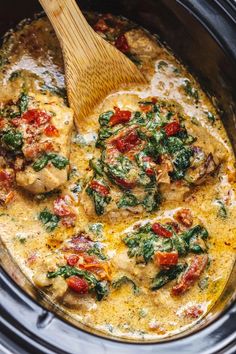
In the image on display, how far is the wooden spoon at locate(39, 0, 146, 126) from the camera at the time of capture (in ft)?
14.5

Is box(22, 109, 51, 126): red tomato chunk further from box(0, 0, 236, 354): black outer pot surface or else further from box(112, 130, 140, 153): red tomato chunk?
box(0, 0, 236, 354): black outer pot surface

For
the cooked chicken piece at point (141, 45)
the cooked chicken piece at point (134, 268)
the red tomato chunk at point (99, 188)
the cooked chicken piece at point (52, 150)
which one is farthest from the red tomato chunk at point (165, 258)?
the cooked chicken piece at point (141, 45)

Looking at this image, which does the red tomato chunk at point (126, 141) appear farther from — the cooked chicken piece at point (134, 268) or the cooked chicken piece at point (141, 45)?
the cooked chicken piece at point (141, 45)

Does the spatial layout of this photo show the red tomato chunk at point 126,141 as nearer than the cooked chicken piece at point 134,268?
No

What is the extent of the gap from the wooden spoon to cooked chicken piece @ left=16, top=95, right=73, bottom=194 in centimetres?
21

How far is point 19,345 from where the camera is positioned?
354cm

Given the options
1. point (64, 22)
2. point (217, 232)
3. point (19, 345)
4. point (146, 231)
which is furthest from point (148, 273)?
point (64, 22)

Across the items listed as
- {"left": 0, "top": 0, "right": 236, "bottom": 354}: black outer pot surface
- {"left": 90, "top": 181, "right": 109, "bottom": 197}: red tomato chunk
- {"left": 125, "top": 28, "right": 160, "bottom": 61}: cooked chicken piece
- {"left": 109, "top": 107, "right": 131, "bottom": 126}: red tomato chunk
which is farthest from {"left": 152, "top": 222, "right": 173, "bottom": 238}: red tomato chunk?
{"left": 125, "top": 28, "right": 160, "bottom": 61}: cooked chicken piece

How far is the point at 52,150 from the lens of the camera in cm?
434

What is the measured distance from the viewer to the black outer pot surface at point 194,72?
3.57 metres

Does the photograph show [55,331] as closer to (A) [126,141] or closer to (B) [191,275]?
(B) [191,275]

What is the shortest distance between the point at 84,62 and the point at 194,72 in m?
0.91

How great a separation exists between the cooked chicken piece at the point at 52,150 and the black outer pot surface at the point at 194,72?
0.75m

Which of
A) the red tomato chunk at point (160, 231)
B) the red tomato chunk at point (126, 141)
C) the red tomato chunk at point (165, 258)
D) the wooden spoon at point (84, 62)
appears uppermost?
the wooden spoon at point (84, 62)
